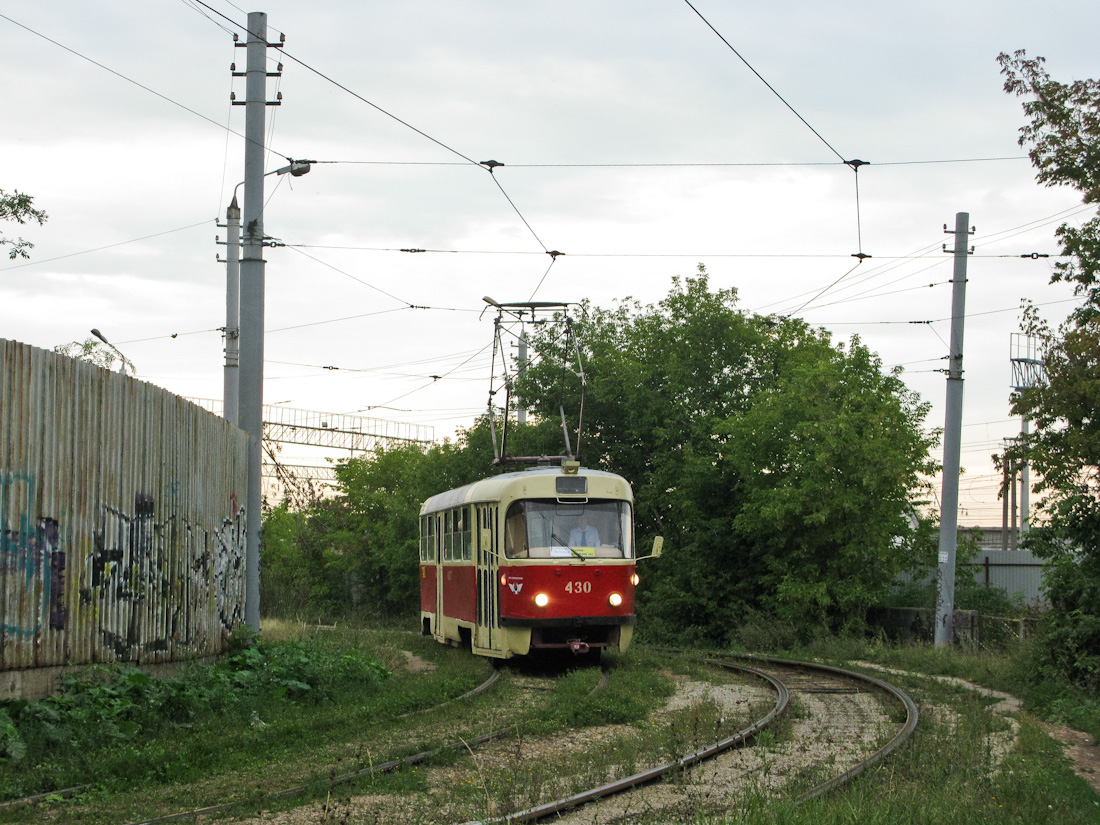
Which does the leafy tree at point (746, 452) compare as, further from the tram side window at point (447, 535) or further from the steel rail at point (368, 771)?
the steel rail at point (368, 771)

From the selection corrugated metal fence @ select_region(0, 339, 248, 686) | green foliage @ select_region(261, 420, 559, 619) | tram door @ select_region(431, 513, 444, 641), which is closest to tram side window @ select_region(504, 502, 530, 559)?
corrugated metal fence @ select_region(0, 339, 248, 686)

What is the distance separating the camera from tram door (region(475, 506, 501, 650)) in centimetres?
1714

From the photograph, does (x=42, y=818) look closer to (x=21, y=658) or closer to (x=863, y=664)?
(x=21, y=658)

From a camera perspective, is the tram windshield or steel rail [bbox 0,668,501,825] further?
the tram windshield

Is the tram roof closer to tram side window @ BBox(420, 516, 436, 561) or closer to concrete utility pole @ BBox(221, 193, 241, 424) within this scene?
tram side window @ BBox(420, 516, 436, 561)

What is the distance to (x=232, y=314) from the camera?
72.4 ft

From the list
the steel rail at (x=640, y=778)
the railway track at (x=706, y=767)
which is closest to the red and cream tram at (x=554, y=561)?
the railway track at (x=706, y=767)

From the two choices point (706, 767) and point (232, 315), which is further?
point (232, 315)

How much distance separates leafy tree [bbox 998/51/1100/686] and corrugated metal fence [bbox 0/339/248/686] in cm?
1094

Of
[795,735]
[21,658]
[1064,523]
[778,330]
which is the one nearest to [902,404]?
[778,330]

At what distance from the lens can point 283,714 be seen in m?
11.7

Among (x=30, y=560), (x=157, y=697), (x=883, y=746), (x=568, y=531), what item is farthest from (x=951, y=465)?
(x=30, y=560)

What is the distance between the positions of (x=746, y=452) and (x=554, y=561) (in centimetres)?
1131

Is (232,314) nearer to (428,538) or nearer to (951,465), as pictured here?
(428,538)
